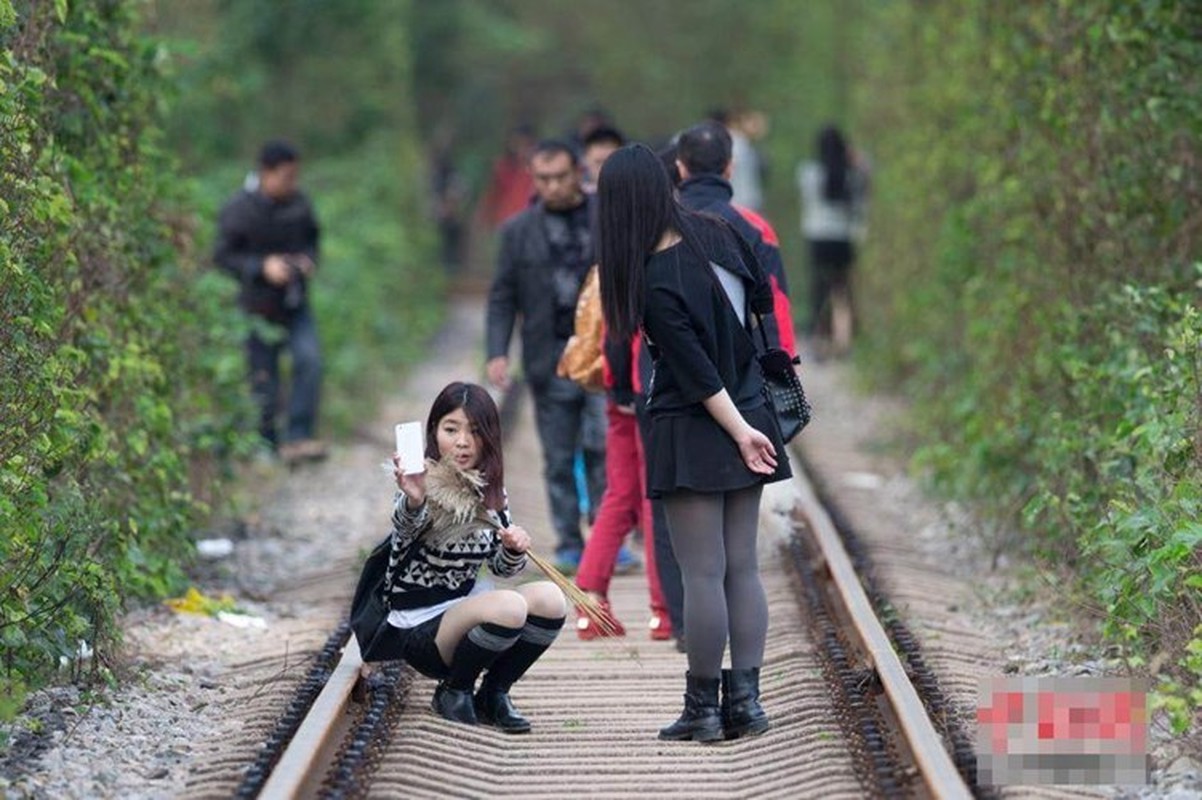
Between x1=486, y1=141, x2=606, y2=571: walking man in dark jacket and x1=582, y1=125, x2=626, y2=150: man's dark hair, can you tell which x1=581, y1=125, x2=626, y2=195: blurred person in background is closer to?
x1=582, y1=125, x2=626, y2=150: man's dark hair

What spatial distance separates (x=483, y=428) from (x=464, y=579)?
55cm

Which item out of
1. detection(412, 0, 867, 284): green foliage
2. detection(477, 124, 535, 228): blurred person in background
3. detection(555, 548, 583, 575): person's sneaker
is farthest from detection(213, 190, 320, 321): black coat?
detection(412, 0, 867, 284): green foliage

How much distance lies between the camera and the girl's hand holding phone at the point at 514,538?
7.59m

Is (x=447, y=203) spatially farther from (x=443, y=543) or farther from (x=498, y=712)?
(x=443, y=543)

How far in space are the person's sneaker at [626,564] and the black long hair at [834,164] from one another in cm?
1085

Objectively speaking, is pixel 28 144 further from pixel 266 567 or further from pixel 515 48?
pixel 515 48

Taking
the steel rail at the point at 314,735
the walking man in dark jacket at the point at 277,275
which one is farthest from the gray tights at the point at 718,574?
the walking man in dark jacket at the point at 277,275

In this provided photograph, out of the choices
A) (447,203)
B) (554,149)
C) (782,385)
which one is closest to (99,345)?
(554,149)

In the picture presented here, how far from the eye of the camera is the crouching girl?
25.1 feet

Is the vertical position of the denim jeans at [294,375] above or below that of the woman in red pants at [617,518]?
below

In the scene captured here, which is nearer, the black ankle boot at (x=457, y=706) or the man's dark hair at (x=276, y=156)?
the black ankle boot at (x=457, y=706)

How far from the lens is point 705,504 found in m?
7.56

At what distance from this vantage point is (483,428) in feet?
25.3

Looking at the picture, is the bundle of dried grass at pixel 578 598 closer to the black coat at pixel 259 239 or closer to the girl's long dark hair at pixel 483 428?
the girl's long dark hair at pixel 483 428
